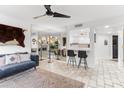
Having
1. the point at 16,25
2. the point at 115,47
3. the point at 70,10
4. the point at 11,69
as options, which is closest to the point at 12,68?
the point at 11,69

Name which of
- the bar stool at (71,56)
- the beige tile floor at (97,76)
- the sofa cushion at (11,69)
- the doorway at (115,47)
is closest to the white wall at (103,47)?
the doorway at (115,47)

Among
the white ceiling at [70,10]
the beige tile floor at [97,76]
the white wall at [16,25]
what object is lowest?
the beige tile floor at [97,76]

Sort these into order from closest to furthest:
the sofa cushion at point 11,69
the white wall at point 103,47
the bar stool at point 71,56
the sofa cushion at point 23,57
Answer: the sofa cushion at point 11,69, the sofa cushion at point 23,57, the bar stool at point 71,56, the white wall at point 103,47

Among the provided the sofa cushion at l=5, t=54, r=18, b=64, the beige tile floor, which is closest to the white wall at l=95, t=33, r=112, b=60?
the beige tile floor

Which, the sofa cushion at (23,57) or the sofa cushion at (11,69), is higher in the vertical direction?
the sofa cushion at (23,57)

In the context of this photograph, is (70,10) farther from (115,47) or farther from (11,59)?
(115,47)

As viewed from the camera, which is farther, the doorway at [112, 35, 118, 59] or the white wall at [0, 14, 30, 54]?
the doorway at [112, 35, 118, 59]

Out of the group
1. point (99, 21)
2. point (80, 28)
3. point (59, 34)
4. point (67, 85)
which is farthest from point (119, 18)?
point (59, 34)

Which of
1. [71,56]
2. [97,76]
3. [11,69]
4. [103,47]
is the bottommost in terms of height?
[97,76]

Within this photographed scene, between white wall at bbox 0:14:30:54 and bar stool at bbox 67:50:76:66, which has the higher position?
white wall at bbox 0:14:30:54

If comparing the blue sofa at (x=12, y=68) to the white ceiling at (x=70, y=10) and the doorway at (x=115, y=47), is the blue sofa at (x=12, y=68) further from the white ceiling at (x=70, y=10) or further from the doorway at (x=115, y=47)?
the doorway at (x=115, y=47)

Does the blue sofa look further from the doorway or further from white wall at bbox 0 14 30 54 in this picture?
the doorway
